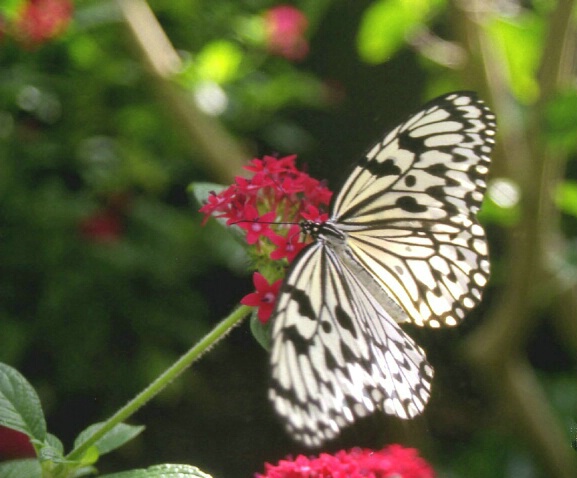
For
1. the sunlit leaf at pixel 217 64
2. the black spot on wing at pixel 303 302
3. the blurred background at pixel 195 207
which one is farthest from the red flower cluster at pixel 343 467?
the sunlit leaf at pixel 217 64

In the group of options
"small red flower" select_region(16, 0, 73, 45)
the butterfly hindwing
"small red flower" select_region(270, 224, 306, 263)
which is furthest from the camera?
"small red flower" select_region(16, 0, 73, 45)

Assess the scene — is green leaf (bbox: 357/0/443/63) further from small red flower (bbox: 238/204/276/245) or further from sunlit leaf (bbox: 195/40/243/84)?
small red flower (bbox: 238/204/276/245)

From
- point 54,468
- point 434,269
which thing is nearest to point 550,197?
point 434,269

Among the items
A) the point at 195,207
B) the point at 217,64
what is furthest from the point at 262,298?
the point at 217,64

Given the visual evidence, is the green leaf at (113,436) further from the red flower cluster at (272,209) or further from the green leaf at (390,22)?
the green leaf at (390,22)

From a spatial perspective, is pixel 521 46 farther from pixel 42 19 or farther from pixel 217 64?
pixel 42 19

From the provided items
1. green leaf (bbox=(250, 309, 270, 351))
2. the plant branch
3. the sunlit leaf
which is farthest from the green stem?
the sunlit leaf
